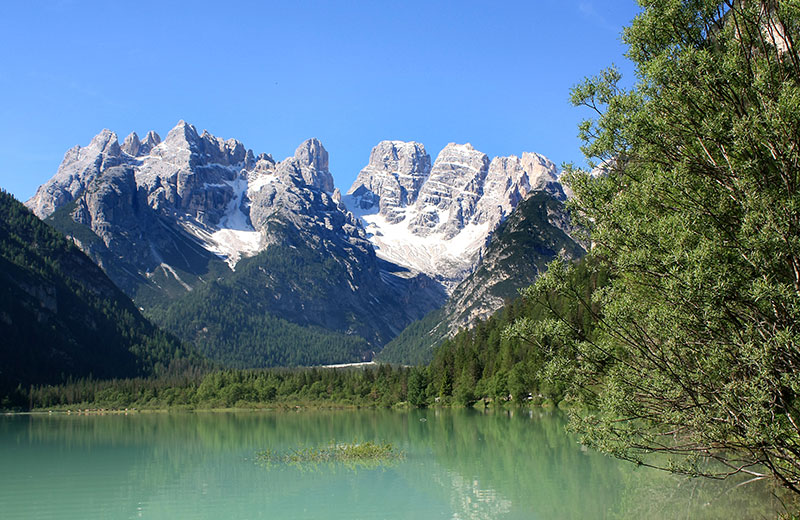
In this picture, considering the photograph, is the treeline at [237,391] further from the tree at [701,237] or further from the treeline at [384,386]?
the tree at [701,237]

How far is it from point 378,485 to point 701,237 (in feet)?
99.3

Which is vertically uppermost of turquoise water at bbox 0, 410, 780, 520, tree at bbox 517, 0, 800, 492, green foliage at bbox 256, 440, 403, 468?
tree at bbox 517, 0, 800, 492

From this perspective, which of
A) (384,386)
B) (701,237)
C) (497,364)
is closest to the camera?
(701,237)

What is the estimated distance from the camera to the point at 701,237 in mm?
17562

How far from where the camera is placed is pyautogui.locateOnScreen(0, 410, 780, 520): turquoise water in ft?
109

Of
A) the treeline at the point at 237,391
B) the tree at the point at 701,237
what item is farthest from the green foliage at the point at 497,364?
the tree at the point at 701,237

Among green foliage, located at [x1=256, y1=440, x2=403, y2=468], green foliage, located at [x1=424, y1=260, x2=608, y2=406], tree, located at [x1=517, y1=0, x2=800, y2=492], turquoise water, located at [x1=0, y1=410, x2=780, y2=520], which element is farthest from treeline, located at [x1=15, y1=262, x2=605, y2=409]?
tree, located at [x1=517, y1=0, x2=800, y2=492]

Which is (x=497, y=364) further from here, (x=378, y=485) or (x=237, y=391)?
(x=378, y=485)

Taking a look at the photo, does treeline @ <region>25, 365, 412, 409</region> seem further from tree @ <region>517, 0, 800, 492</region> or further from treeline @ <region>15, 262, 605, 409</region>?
tree @ <region>517, 0, 800, 492</region>

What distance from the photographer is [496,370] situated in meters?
131

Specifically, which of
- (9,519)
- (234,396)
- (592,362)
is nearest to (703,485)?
(592,362)

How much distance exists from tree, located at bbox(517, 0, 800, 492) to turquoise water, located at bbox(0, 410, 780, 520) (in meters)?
12.9

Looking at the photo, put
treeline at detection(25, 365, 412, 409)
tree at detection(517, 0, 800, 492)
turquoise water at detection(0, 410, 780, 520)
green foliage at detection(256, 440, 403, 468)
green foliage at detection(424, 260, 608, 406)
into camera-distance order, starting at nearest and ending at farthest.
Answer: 1. tree at detection(517, 0, 800, 492)
2. turquoise water at detection(0, 410, 780, 520)
3. green foliage at detection(256, 440, 403, 468)
4. green foliage at detection(424, 260, 608, 406)
5. treeline at detection(25, 365, 412, 409)

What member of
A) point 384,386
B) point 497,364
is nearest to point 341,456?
point 497,364
